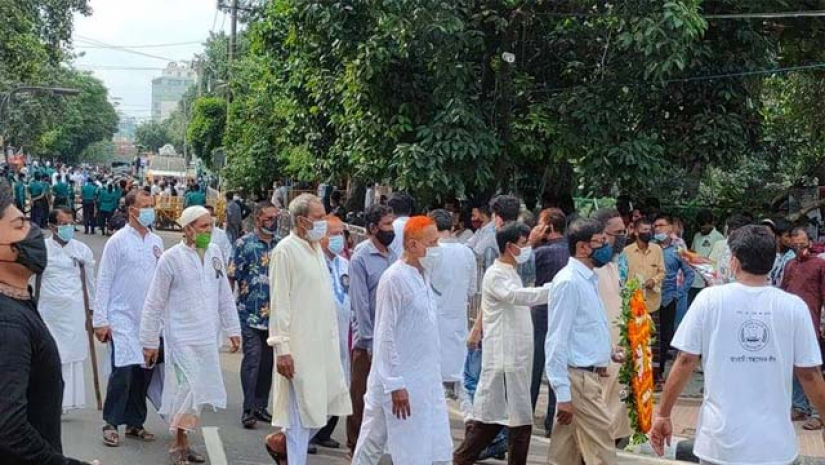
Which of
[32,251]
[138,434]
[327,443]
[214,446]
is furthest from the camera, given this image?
[327,443]

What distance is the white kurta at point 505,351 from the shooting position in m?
6.89

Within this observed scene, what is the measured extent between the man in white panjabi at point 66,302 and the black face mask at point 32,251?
5645 mm

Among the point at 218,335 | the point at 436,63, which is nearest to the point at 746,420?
the point at 218,335

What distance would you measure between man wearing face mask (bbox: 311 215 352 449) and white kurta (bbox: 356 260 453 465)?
2.24 meters

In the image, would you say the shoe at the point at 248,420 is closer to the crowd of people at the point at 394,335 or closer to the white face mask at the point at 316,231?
the crowd of people at the point at 394,335

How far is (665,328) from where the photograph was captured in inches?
460

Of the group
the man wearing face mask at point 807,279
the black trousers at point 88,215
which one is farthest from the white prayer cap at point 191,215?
the black trousers at point 88,215

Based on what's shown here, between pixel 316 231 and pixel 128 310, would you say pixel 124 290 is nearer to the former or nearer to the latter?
pixel 128 310

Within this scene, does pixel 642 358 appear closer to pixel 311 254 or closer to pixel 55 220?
pixel 311 254

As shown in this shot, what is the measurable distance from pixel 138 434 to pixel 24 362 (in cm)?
546

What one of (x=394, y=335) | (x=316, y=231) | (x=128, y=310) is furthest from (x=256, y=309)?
(x=394, y=335)

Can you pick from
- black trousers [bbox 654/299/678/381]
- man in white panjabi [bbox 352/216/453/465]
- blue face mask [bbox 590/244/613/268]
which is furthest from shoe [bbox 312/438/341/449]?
black trousers [bbox 654/299/678/381]

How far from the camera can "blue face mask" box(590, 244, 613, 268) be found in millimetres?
6277

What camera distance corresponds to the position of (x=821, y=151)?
18938mm
